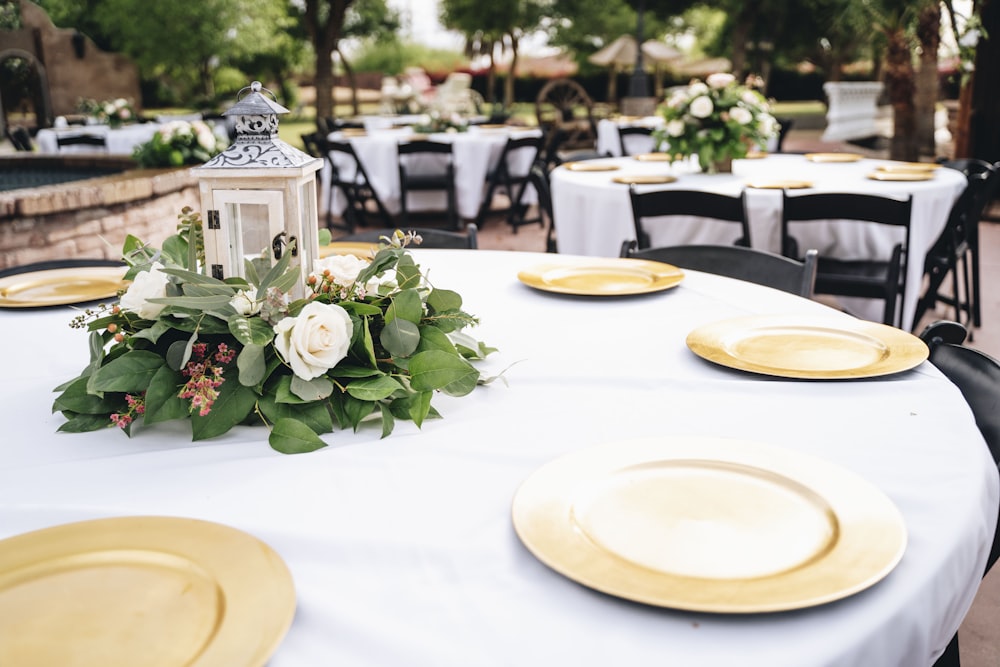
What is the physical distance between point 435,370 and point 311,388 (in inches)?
6.5

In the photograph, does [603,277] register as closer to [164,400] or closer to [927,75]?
[164,400]

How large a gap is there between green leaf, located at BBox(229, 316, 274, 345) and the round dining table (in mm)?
146

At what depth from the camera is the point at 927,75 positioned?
9.32 meters

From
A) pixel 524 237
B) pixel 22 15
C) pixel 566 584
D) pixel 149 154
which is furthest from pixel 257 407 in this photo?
pixel 22 15

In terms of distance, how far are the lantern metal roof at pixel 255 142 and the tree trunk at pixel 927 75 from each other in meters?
9.02

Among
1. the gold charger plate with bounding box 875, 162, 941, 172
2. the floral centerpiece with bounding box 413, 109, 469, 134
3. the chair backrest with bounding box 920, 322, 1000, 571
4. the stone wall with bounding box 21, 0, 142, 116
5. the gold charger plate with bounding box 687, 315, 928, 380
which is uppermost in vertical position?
the stone wall with bounding box 21, 0, 142, 116

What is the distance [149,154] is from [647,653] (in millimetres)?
5258

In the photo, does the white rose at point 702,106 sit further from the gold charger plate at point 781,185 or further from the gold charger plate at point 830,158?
the gold charger plate at point 830,158

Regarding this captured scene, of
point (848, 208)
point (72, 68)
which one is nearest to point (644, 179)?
point (848, 208)

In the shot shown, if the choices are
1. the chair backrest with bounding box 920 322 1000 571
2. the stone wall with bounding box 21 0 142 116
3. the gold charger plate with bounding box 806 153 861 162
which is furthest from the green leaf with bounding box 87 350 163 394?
the stone wall with bounding box 21 0 142 116

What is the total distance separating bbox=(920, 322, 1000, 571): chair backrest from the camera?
1.24 meters

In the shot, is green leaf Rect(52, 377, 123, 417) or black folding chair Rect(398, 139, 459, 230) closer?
green leaf Rect(52, 377, 123, 417)

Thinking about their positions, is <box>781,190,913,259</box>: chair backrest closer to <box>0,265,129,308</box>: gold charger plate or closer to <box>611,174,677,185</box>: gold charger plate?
<box>611,174,677,185</box>: gold charger plate

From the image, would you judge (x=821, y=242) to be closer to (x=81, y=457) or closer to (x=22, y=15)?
(x=81, y=457)
